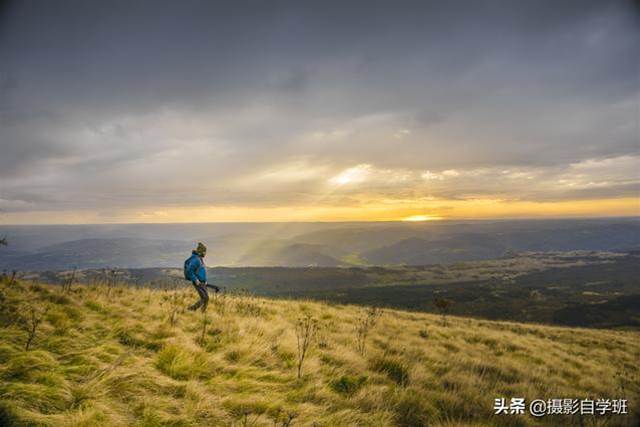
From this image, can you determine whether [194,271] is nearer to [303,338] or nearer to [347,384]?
[303,338]

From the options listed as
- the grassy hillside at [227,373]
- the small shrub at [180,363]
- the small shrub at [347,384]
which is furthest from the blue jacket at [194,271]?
the small shrub at [347,384]

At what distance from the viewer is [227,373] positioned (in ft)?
19.0

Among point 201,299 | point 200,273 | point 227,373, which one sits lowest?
point 227,373

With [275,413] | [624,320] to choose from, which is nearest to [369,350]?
[275,413]

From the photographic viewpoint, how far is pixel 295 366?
6.58 metres

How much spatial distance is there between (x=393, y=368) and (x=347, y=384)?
165 cm

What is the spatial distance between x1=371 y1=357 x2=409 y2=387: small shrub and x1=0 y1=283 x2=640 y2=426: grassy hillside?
1.0 inches

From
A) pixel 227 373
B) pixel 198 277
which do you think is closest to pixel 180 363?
pixel 227 373

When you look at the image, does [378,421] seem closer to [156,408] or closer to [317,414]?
[317,414]

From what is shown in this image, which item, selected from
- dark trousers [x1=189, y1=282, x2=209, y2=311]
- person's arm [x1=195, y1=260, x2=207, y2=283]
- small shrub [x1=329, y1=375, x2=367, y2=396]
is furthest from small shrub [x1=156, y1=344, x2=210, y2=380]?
person's arm [x1=195, y1=260, x2=207, y2=283]

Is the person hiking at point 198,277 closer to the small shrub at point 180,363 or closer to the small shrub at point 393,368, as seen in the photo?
the small shrub at point 180,363

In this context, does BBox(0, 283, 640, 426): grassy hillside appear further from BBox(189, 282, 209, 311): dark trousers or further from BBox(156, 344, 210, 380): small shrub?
BBox(189, 282, 209, 311): dark trousers

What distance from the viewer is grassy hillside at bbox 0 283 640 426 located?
4.28 metres

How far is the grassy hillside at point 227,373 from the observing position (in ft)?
14.0
